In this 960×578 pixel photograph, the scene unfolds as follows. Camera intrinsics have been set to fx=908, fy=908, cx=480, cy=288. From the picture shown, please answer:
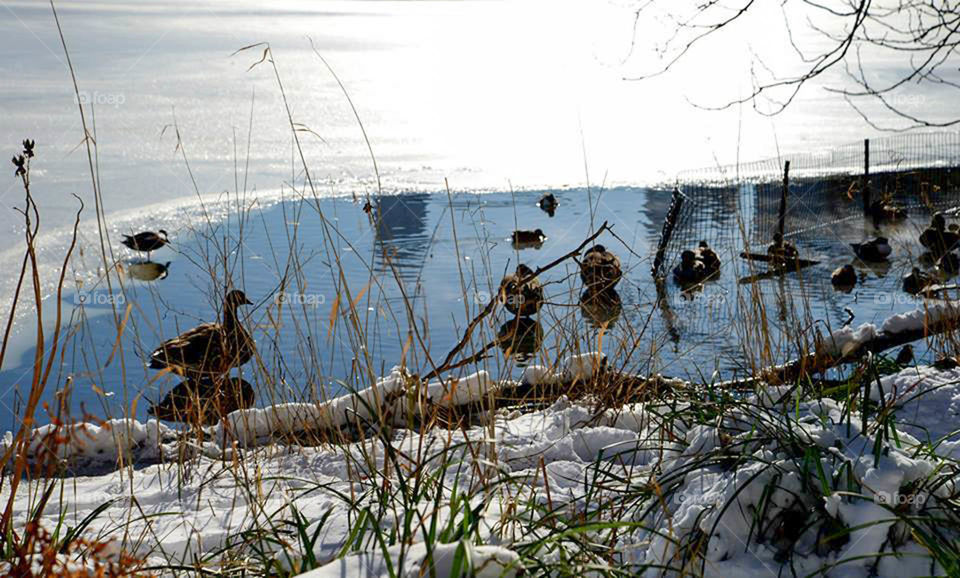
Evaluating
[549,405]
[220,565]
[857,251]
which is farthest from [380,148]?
[220,565]

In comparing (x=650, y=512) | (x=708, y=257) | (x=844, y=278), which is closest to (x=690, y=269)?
(x=708, y=257)

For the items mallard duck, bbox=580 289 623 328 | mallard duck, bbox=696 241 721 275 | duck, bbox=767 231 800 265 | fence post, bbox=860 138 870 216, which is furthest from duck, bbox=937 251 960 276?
fence post, bbox=860 138 870 216

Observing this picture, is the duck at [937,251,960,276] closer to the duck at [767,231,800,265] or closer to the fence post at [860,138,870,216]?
the duck at [767,231,800,265]

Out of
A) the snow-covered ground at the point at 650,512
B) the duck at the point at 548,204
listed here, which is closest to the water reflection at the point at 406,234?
the duck at the point at 548,204

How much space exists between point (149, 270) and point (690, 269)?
249 inches

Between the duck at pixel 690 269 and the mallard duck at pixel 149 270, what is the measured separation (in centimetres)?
607

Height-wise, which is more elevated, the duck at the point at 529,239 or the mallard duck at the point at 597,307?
the mallard duck at the point at 597,307

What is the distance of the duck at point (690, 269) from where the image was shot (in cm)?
1097

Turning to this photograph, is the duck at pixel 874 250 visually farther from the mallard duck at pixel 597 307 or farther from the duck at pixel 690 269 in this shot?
the mallard duck at pixel 597 307

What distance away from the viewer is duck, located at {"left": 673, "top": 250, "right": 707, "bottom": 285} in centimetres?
1097

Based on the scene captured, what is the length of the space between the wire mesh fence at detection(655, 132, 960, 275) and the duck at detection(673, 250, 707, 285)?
0.32 meters

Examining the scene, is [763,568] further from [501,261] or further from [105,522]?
[501,261]

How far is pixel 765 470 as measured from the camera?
2125 millimetres

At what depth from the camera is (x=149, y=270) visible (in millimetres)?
10039
